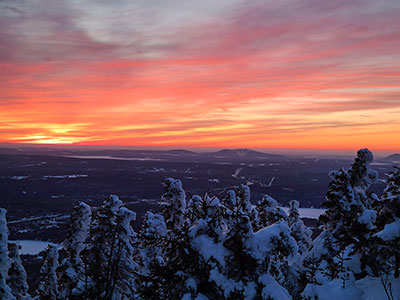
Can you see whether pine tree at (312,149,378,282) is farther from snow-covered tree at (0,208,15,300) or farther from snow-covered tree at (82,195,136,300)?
snow-covered tree at (0,208,15,300)

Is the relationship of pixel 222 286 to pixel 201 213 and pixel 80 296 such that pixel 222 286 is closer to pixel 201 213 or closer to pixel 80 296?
pixel 201 213

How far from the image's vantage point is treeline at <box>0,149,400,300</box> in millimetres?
7039

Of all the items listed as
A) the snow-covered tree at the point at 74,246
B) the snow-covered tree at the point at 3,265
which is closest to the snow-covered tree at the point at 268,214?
the snow-covered tree at the point at 74,246

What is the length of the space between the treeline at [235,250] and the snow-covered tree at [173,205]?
75 mm

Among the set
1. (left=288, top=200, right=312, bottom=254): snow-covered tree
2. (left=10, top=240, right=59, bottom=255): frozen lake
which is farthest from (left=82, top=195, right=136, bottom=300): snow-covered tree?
(left=10, top=240, right=59, bottom=255): frozen lake

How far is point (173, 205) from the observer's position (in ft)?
78.2

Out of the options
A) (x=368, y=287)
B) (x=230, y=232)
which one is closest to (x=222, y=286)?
(x=230, y=232)

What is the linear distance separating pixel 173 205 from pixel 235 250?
17041mm

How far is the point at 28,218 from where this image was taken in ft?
536

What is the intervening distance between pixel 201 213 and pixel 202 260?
3.89ft

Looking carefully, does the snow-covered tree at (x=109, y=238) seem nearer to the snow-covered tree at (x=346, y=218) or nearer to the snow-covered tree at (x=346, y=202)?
the snow-covered tree at (x=346, y=218)

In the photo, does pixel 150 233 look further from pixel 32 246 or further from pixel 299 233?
pixel 32 246

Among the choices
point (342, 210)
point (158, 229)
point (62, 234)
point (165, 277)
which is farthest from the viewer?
point (62, 234)

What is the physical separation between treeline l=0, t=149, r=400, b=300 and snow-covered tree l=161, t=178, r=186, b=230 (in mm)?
75
